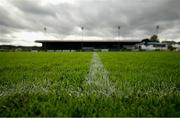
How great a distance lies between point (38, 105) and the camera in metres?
2.48

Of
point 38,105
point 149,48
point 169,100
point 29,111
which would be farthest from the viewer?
point 149,48

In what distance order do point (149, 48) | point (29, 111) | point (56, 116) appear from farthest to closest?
1. point (149, 48)
2. point (29, 111)
3. point (56, 116)

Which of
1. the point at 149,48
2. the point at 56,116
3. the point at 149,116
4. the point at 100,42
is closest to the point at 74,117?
the point at 56,116

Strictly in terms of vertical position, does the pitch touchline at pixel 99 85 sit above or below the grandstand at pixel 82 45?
below

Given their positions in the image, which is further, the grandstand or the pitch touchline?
the grandstand

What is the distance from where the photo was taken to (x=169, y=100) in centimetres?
272

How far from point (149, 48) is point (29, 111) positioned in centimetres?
8071

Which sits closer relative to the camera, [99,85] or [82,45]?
[99,85]

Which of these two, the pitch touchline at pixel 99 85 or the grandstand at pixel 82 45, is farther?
the grandstand at pixel 82 45

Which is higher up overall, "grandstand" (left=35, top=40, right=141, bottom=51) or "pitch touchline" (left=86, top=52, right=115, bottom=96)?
"grandstand" (left=35, top=40, right=141, bottom=51)

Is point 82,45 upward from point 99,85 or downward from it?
upward

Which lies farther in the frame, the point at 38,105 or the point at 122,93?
the point at 122,93

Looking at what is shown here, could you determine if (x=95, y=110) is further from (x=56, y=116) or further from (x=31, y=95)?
(x=31, y=95)

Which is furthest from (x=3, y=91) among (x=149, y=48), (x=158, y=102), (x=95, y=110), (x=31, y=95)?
(x=149, y=48)
